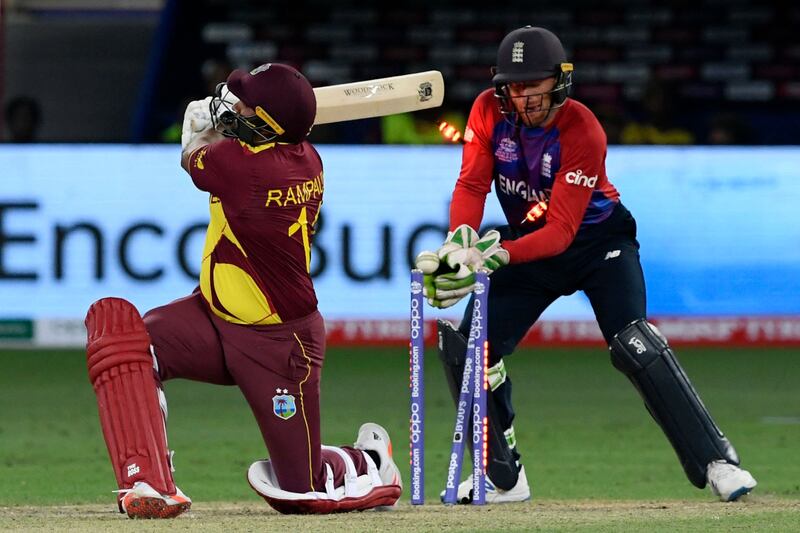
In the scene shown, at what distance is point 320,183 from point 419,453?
1067 mm

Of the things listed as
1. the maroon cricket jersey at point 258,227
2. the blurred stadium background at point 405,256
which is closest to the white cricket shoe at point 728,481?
the blurred stadium background at point 405,256

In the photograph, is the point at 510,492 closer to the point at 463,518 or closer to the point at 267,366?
the point at 463,518

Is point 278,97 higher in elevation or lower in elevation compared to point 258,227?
higher

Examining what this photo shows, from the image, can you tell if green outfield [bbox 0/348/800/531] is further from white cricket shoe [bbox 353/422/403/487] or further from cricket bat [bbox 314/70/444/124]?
cricket bat [bbox 314/70/444/124]

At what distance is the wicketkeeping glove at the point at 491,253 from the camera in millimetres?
6762

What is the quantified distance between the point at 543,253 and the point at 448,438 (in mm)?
2782

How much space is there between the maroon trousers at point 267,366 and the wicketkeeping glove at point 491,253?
701 millimetres

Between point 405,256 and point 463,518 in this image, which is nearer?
point 463,518

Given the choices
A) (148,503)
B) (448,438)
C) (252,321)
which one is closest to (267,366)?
(252,321)

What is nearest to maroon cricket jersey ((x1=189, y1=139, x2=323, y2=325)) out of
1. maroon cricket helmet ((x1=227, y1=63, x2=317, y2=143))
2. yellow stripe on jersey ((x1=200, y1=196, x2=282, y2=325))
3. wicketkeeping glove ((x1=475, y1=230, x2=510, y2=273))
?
yellow stripe on jersey ((x1=200, y1=196, x2=282, y2=325))

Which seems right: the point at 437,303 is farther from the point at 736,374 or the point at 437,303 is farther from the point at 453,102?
the point at 453,102

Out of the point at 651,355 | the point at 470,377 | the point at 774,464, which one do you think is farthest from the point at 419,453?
the point at 774,464

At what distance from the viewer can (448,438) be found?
943 centimetres

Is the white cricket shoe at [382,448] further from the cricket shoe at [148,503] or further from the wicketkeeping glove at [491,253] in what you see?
the cricket shoe at [148,503]
